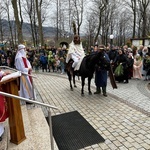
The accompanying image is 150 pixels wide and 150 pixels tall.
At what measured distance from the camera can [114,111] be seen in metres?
5.59

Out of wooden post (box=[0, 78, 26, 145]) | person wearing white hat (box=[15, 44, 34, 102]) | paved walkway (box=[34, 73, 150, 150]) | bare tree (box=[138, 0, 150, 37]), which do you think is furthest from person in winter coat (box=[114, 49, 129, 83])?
bare tree (box=[138, 0, 150, 37])

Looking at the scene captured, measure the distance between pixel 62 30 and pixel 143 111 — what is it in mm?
34022

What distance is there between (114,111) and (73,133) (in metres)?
1.76

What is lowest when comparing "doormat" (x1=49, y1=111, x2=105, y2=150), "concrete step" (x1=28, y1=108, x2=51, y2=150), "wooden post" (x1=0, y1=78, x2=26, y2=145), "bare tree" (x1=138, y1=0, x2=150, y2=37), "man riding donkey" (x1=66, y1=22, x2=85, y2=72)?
"doormat" (x1=49, y1=111, x2=105, y2=150)

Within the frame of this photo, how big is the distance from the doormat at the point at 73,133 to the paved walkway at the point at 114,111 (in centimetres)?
16

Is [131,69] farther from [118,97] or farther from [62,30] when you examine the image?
[62,30]

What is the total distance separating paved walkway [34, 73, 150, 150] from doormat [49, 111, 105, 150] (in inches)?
6.2

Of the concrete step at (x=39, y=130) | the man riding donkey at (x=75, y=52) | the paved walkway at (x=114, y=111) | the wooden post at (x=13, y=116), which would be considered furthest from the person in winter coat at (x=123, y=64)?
the wooden post at (x=13, y=116)

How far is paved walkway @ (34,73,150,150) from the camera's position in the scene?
3982mm

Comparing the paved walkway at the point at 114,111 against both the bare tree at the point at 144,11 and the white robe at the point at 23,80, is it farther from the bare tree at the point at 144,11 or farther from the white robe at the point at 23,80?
the bare tree at the point at 144,11

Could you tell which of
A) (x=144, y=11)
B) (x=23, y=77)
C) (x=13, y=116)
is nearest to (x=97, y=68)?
(x=23, y=77)

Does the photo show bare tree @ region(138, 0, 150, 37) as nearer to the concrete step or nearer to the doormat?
the doormat

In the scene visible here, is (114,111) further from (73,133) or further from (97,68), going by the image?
(97,68)

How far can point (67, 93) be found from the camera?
775 centimetres
